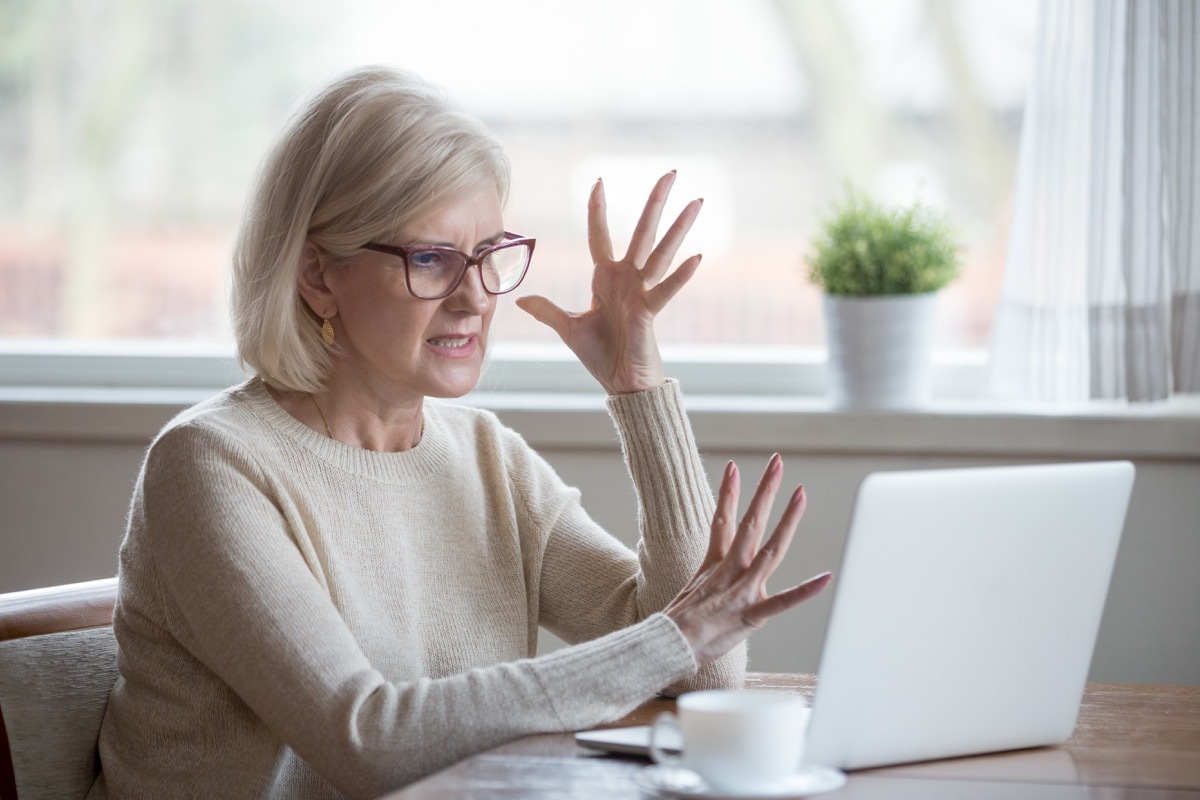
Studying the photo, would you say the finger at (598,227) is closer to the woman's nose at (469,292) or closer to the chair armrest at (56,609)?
the woman's nose at (469,292)

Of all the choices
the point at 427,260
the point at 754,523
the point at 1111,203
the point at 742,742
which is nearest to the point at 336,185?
the point at 427,260

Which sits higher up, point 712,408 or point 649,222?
point 649,222

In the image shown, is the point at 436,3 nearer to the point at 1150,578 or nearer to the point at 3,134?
the point at 3,134

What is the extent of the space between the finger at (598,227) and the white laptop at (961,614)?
2.17 feet

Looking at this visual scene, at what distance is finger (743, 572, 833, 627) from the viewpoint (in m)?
1.21

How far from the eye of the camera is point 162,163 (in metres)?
2.72

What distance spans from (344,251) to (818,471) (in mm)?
1055

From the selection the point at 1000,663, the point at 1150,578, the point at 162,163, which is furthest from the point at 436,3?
the point at 1000,663

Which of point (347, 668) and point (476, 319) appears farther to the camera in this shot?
point (476, 319)

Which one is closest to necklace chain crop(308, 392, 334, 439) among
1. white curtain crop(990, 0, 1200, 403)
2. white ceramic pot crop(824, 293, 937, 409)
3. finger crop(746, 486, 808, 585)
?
finger crop(746, 486, 808, 585)

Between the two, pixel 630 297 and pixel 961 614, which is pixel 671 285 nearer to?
pixel 630 297

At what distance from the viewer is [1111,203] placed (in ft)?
7.13

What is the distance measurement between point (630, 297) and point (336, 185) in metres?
0.39

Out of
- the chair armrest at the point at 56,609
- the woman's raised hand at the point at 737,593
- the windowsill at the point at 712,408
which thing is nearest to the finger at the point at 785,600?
the woman's raised hand at the point at 737,593
